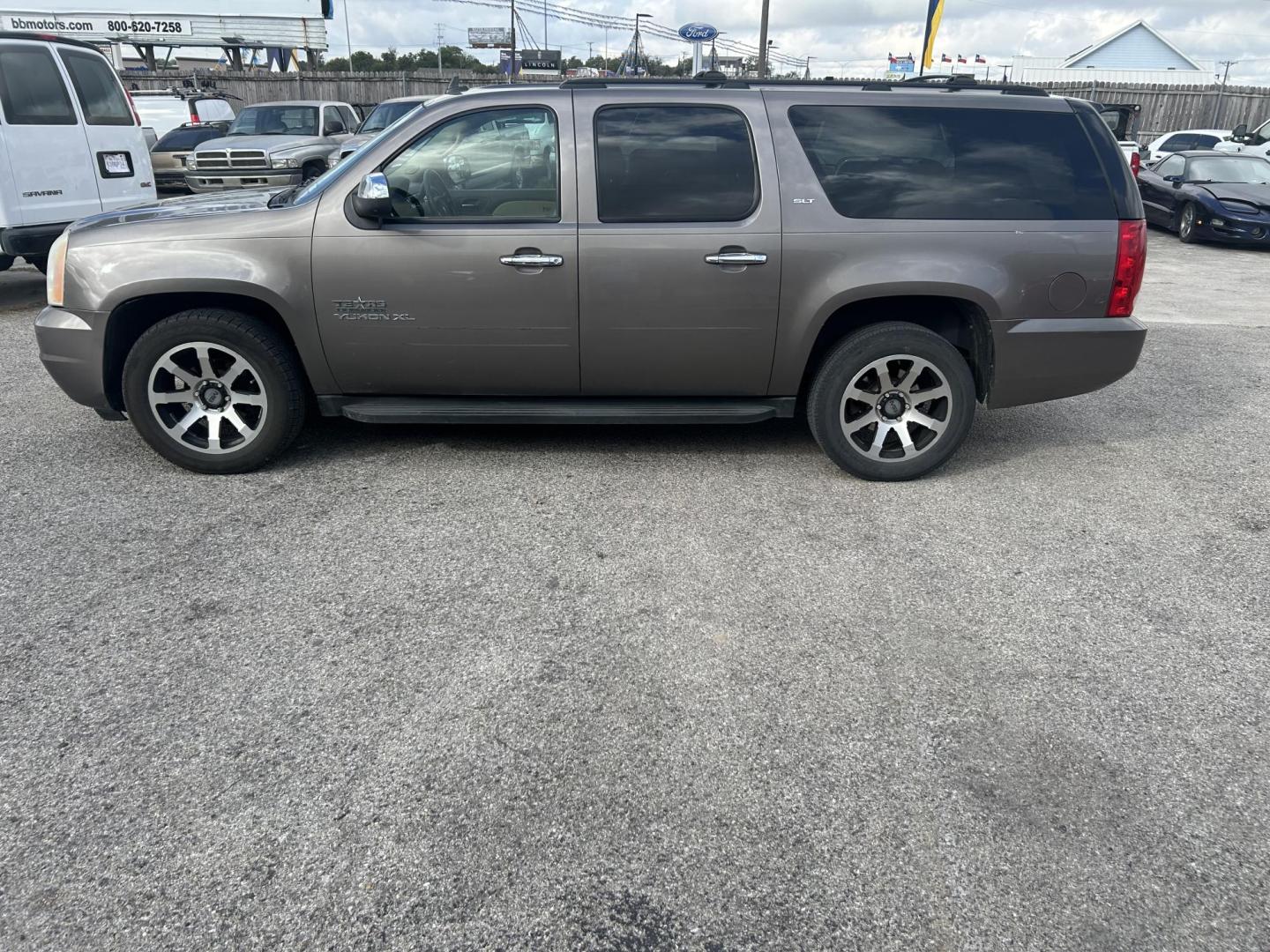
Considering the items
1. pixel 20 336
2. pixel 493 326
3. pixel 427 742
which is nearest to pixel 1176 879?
pixel 427 742

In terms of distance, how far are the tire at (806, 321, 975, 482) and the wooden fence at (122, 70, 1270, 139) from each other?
25.8m

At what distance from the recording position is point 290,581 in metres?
3.82

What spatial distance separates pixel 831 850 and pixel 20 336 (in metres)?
7.90

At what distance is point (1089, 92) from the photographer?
30484 millimetres

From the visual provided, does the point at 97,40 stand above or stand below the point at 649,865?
above

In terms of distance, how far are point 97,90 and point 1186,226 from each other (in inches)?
579

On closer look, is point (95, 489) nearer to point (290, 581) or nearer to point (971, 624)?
point (290, 581)

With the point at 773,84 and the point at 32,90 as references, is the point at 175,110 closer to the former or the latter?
the point at 32,90

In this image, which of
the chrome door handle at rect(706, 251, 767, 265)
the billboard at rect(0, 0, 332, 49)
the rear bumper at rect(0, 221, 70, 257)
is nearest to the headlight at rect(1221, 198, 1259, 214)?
the chrome door handle at rect(706, 251, 767, 265)

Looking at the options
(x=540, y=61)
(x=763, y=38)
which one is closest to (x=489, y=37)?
(x=540, y=61)

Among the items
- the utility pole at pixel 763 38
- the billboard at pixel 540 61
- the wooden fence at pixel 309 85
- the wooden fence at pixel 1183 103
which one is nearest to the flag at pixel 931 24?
the utility pole at pixel 763 38

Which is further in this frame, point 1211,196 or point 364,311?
point 1211,196

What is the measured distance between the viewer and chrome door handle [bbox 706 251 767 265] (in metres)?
4.62

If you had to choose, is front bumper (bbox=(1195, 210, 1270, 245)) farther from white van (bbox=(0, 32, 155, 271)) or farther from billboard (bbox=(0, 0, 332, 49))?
billboard (bbox=(0, 0, 332, 49))
